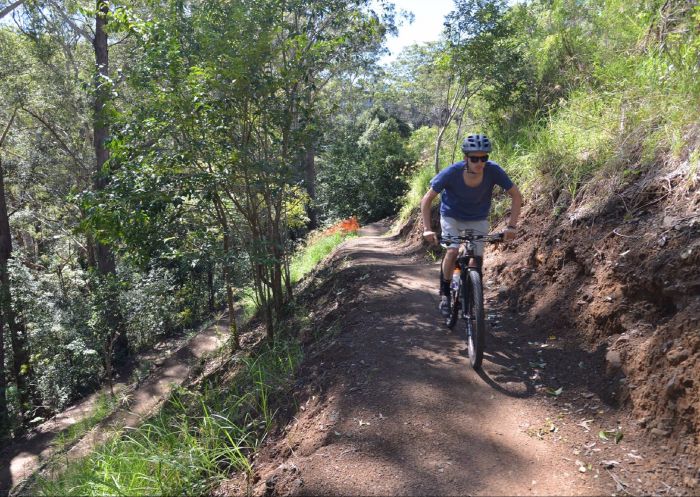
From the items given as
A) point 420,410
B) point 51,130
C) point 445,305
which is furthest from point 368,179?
point 420,410

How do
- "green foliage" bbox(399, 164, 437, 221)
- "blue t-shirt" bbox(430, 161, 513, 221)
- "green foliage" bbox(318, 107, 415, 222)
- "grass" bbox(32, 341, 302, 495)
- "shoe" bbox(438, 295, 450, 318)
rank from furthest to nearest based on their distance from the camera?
"green foliage" bbox(318, 107, 415, 222)
"green foliage" bbox(399, 164, 437, 221)
"shoe" bbox(438, 295, 450, 318)
"blue t-shirt" bbox(430, 161, 513, 221)
"grass" bbox(32, 341, 302, 495)

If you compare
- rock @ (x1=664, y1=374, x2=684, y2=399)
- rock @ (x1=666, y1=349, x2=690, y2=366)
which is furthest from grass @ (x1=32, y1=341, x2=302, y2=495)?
rock @ (x1=666, y1=349, x2=690, y2=366)

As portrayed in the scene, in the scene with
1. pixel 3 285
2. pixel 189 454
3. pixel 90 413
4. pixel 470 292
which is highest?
pixel 470 292

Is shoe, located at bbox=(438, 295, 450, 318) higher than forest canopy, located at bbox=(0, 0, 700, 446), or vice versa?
forest canopy, located at bbox=(0, 0, 700, 446)

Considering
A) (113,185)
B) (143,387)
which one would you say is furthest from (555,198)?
(143,387)

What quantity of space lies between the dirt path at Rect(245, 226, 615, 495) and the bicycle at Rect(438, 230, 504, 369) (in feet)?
0.81

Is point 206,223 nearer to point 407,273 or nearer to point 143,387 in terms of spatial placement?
point 407,273

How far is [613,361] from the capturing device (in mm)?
3838

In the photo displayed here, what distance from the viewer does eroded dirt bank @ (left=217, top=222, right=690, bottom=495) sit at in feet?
9.73

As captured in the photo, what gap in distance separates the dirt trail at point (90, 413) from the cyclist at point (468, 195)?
5.64 metres

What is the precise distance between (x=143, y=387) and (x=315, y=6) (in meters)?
8.74

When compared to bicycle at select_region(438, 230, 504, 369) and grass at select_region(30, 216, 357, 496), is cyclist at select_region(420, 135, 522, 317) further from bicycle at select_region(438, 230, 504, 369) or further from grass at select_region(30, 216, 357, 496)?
grass at select_region(30, 216, 357, 496)

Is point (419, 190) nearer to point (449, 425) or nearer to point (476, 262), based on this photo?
point (476, 262)

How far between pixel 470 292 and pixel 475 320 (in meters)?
0.28
